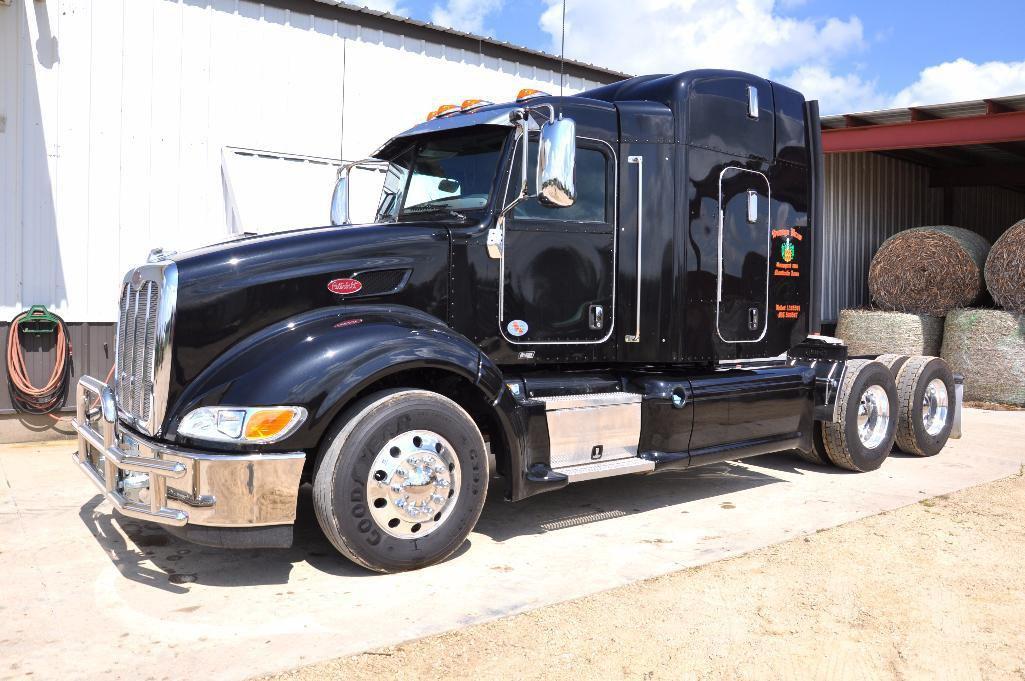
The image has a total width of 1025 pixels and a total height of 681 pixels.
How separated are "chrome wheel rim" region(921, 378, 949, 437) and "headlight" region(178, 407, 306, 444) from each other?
5.83 metres

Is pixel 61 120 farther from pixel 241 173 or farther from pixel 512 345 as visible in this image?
pixel 512 345

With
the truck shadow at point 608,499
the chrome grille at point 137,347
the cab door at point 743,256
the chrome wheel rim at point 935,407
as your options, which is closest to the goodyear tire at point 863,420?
the truck shadow at point 608,499

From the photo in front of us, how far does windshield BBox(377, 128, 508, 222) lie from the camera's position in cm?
472

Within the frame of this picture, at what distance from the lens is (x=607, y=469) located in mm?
4723

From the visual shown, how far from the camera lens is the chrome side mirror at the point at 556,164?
13.4 feet

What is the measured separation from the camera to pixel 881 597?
12.3 ft

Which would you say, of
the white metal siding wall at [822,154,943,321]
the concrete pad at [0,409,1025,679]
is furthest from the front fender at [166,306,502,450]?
the white metal siding wall at [822,154,943,321]

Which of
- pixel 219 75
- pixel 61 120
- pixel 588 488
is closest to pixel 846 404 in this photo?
pixel 588 488

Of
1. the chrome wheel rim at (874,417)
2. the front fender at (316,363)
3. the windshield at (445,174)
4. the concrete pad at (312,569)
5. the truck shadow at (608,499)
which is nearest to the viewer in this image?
the concrete pad at (312,569)

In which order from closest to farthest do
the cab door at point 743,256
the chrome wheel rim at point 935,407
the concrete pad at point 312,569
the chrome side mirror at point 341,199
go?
the concrete pad at point 312,569 < the cab door at point 743,256 < the chrome side mirror at point 341,199 < the chrome wheel rim at point 935,407

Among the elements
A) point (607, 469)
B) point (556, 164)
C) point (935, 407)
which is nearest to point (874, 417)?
point (935, 407)

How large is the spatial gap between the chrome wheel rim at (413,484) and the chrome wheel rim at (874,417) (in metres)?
3.95

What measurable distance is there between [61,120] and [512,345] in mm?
5058

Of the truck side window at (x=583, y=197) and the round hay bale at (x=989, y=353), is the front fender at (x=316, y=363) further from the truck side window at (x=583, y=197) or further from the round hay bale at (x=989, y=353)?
the round hay bale at (x=989, y=353)
